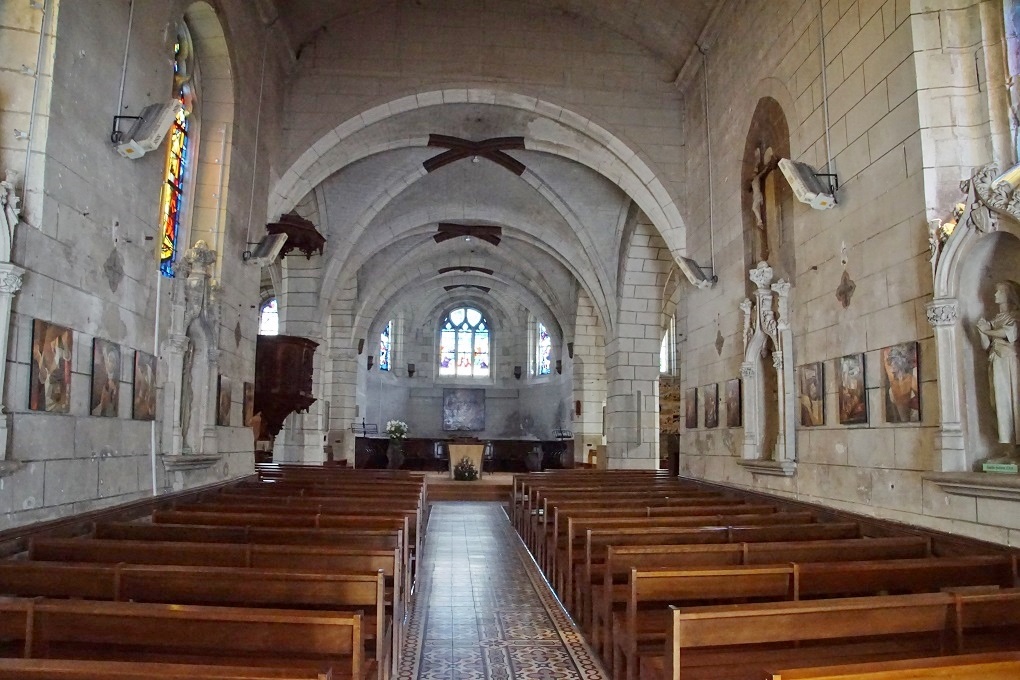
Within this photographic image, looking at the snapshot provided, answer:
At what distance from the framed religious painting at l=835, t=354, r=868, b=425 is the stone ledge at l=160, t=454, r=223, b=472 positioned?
6.31m

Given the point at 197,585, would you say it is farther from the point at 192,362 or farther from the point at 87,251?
the point at 192,362

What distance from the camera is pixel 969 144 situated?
5.41m

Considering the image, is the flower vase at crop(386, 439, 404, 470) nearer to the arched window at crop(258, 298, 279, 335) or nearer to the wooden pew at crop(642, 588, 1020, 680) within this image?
the arched window at crop(258, 298, 279, 335)

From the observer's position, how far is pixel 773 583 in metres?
3.71

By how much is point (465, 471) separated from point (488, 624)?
11.4m

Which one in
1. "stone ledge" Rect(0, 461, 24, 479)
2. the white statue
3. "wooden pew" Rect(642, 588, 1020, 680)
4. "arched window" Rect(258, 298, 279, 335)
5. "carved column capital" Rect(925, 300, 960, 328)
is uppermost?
"arched window" Rect(258, 298, 279, 335)

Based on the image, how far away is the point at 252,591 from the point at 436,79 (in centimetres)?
985

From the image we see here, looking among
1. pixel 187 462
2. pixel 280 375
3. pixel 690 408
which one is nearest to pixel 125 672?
pixel 187 462

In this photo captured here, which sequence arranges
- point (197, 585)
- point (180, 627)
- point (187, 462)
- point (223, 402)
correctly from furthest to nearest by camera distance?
point (223, 402) < point (187, 462) < point (197, 585) < point (180, 627)

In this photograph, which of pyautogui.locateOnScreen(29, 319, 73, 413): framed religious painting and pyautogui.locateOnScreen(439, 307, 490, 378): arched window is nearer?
pyautogui.locateOnScreen(29, 319, 73, 413): framed religious painting

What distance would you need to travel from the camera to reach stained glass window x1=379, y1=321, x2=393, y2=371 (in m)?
28.1

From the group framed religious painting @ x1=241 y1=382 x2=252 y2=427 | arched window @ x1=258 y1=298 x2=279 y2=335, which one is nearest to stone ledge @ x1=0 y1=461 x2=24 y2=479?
framed religious painting @ x1=241 y1=382 x2=252 y2=427

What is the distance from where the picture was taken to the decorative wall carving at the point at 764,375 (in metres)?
7.69

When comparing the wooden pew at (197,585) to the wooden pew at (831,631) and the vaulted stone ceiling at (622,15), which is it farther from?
the vaulted stone ceiling at (622,15)
